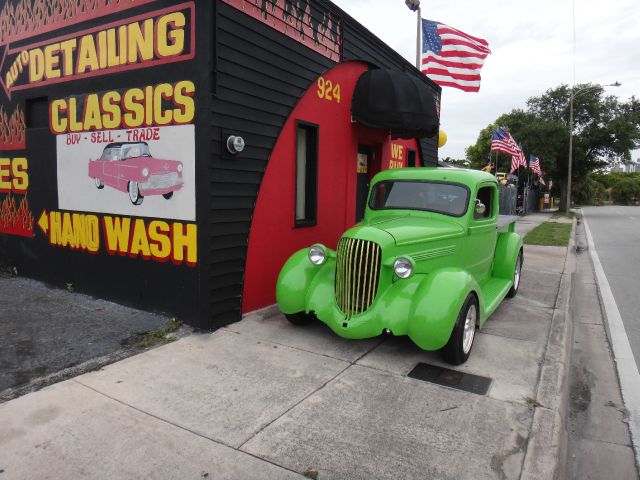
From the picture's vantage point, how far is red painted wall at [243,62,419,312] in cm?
605

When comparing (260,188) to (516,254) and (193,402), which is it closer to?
(193,402)

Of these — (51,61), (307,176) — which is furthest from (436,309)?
(51,61)

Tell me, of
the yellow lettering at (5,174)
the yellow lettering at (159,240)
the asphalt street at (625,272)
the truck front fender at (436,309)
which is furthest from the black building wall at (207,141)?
the asphalt street at (625,272)

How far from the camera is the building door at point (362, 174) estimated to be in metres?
9.03

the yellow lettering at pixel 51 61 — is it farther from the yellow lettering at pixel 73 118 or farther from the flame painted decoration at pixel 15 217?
the flame painted decoration at pixel 15 217

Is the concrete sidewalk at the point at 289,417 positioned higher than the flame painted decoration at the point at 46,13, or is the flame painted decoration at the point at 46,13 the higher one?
the flame painted decoration at the point at 46,13

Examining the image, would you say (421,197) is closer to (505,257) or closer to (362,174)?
(505,257)

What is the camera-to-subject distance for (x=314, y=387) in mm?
3846

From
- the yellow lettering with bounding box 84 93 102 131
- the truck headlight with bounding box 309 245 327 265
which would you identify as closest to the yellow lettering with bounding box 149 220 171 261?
the yellow lettering with bounding box 84 93 102 131

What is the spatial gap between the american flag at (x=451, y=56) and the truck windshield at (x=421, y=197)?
7231 millimetres

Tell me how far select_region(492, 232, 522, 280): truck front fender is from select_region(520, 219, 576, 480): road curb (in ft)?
3.59

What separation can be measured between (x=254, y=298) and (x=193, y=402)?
2.56 metres

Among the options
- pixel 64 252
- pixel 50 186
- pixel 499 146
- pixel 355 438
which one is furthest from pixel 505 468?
pixel 499 146

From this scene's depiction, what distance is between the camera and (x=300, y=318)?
17.4ft
